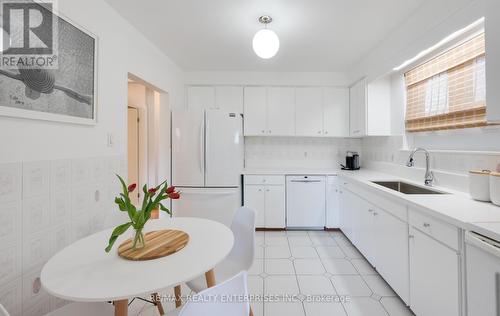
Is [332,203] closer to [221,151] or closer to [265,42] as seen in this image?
[221,151]

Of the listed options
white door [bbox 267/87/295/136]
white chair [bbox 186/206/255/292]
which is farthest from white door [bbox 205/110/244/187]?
white chair [bbox 186/206/255/292]

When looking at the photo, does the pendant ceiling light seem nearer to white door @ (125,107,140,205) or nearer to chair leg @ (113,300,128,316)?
chair leg @ (113,300,128,316)

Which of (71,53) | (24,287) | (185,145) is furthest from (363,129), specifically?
(24,287)

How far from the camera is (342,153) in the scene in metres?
3.71

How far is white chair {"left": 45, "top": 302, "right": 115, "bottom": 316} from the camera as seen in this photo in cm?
102

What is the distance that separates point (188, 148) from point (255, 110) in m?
1.23

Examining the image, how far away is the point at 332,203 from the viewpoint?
319cm

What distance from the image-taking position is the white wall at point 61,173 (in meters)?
1.10

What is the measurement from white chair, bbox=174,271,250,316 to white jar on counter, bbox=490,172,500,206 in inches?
64.8

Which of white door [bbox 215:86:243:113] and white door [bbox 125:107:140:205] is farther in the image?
white door [bbox 125:107:140:205]

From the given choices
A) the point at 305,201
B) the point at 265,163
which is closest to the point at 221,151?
the point at 265,163

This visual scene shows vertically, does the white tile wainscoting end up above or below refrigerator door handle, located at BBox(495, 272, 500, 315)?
above

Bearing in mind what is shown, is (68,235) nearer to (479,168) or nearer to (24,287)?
(24,287)

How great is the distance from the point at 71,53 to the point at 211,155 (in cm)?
171
